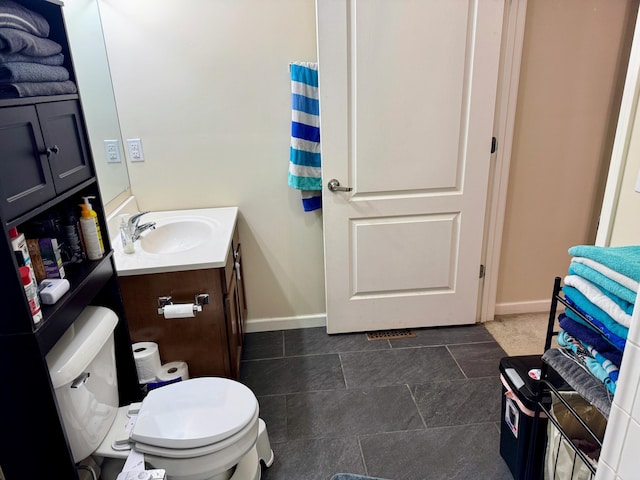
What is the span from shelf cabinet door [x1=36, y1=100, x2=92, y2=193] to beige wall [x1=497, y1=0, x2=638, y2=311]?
215 cm

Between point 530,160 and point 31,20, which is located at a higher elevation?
point 31,20

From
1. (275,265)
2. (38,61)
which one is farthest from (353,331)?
(38,61)

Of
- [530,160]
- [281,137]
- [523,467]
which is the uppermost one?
[281,137]

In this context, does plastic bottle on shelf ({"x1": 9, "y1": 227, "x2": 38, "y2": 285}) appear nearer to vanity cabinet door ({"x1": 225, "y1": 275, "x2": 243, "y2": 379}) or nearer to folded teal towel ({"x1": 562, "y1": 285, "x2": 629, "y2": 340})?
vanity cabinet door ({"x1": 225, "y1": 275, "x2": 243, "y2": 379})

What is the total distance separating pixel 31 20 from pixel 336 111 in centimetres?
142

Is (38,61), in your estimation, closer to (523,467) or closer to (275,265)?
(275,265)

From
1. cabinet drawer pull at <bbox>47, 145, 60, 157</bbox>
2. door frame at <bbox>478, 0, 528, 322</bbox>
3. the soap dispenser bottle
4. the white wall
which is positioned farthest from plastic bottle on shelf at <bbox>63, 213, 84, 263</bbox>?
door frame at <bbox>478, 0, 528, 322</bbox>

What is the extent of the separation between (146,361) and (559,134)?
2.41 metres

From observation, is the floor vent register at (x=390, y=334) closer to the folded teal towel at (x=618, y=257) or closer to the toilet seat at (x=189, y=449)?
the toilet seat at (x=189, y=449)

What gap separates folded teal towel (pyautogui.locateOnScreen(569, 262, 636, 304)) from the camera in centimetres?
90

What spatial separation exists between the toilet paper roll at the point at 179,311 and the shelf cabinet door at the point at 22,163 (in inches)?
30.4

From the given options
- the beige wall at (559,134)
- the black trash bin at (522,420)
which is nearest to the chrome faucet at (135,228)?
the black trash bin at (522,420)

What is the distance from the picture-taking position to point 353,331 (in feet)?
8.73

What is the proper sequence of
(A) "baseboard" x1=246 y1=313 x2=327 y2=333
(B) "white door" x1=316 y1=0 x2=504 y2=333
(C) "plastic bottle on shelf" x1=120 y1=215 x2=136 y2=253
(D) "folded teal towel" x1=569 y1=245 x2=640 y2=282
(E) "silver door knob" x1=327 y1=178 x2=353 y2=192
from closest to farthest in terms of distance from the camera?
(D) "folded teal towel" x1=569 y1=245 x2=640 y2=282 < (C) "plastic bottle on shelf" x1=120 y1=215 x2=136 y2=253 < (B) "white door" x1=316 y1=0 x2=504 y2=333 < (E) "silver door knob" x1=327 y1=178 x2=353 y2=192 < (A) "baseboard" x1=246 y1=313 x2=327 y2=333
